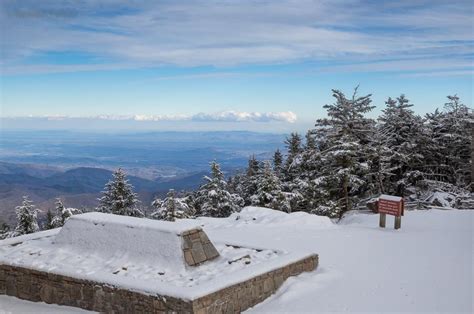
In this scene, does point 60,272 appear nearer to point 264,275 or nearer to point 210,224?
point 264,275

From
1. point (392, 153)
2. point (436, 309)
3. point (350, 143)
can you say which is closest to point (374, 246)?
point (436, 309)

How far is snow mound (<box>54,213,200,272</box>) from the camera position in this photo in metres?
9.59

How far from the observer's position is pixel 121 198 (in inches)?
1325

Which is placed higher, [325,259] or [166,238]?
[166,238]

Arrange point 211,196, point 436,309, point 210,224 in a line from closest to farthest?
point 436,309 < point 210,224 < point 211,196

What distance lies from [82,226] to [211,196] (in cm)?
2161

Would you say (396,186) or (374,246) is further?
(396,186)

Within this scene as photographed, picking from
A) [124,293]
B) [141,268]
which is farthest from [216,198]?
[124,293]

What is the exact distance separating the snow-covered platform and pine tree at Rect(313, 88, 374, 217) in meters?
13.3

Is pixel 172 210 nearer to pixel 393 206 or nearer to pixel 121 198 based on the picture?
pixel 121 198

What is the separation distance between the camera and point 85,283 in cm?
885

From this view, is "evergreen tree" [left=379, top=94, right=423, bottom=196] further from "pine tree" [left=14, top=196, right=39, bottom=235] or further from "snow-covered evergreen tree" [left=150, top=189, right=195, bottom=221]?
"pine tree" [left=14, top=196, right=39, bottom=235]

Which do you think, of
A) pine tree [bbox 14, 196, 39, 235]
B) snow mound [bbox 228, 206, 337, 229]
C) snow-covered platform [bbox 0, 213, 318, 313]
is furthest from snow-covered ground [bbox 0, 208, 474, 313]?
pine tree [bbox 14, 196, 39, 235]

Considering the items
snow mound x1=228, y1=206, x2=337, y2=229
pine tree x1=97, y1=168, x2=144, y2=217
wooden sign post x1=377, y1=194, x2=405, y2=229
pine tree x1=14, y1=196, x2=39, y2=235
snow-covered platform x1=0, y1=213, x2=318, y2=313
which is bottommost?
pine tree x1=14, y1=196, x2=39, y2=235
